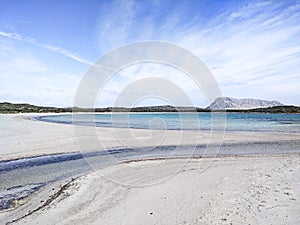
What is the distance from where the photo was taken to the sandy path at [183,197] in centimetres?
689

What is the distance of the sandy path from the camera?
6.89 meters

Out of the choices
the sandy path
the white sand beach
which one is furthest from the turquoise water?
the sandy path

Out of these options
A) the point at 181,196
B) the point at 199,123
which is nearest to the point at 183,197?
the point at 181,196

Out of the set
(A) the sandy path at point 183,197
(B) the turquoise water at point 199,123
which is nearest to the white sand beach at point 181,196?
(A) the sandy path at point 183,197

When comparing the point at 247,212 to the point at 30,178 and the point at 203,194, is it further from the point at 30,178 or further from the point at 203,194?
the point at 30,178

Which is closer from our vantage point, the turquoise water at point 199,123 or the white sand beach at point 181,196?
the white sand beach at point 181,196

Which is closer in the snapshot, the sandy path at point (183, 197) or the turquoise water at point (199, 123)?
the sandy path at point (183, 197)

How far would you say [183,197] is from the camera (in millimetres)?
8422

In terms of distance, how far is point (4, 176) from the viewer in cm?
1184

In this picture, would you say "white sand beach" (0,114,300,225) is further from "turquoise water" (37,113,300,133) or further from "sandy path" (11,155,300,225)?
"turquoise water" (37,113,300,133)

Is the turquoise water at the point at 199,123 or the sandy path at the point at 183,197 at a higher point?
the turquoise water at the point at 199,123

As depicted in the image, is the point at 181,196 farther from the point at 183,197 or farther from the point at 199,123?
the point at 199,123

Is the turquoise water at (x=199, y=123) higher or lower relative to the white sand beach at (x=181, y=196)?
higher

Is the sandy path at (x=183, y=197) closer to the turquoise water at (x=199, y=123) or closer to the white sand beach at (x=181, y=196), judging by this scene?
the white sand beach at (x=181, y=196)
